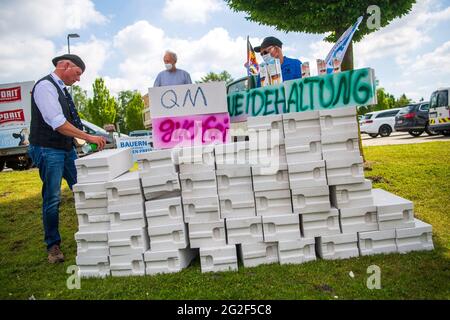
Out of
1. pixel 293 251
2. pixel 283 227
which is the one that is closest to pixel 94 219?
pixel 283 227

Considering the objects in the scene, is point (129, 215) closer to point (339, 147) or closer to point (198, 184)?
point (198, 184)

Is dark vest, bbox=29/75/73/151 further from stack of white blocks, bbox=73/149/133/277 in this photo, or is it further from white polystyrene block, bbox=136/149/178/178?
white polystyrene block, bbox=136/149/178/178

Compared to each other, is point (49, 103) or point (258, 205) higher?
point (49, 103)

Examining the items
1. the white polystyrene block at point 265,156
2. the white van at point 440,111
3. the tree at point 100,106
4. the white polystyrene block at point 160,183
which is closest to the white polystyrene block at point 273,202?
the white polystyrene block at point 265,156

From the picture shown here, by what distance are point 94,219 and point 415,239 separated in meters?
3.42

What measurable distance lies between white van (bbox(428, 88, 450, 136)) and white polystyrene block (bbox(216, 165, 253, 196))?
13.8 metres

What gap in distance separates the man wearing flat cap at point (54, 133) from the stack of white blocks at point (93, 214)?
0.37 meters

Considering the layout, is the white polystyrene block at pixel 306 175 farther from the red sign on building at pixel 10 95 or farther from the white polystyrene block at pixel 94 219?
the red sign on building at pixel 10 95

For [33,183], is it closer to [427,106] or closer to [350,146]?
[350,146]

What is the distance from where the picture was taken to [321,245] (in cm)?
354

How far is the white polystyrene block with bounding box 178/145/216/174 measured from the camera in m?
3.57

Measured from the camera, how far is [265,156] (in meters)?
3.55
